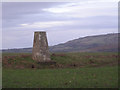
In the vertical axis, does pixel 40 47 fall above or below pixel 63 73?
above

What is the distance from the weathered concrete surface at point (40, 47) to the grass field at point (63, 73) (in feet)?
3.55

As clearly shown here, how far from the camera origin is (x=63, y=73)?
22422mm

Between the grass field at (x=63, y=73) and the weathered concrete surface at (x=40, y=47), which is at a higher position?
the weathered concrete surface at (x=40, y=47)

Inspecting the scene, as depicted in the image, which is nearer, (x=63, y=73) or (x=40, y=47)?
(x=63, y=73)

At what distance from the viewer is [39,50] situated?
31406 mm

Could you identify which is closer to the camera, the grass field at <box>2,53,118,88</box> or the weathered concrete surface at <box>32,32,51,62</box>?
the grass field at <box>2,53,118,88</box>

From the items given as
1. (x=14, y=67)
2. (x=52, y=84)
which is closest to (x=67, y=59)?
(x=14, y=67)

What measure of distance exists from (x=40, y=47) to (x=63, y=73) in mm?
9665

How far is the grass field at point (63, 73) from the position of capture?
54.4ft

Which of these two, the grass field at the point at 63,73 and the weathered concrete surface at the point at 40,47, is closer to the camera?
the grass field at the point at 63,73

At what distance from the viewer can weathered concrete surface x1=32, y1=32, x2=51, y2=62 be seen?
31.3 meters

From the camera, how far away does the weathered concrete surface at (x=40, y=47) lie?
3130 centimetres

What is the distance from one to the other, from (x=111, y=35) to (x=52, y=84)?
145470 millimetres

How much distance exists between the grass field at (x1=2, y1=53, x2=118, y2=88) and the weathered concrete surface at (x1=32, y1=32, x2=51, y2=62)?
108 centimetres
